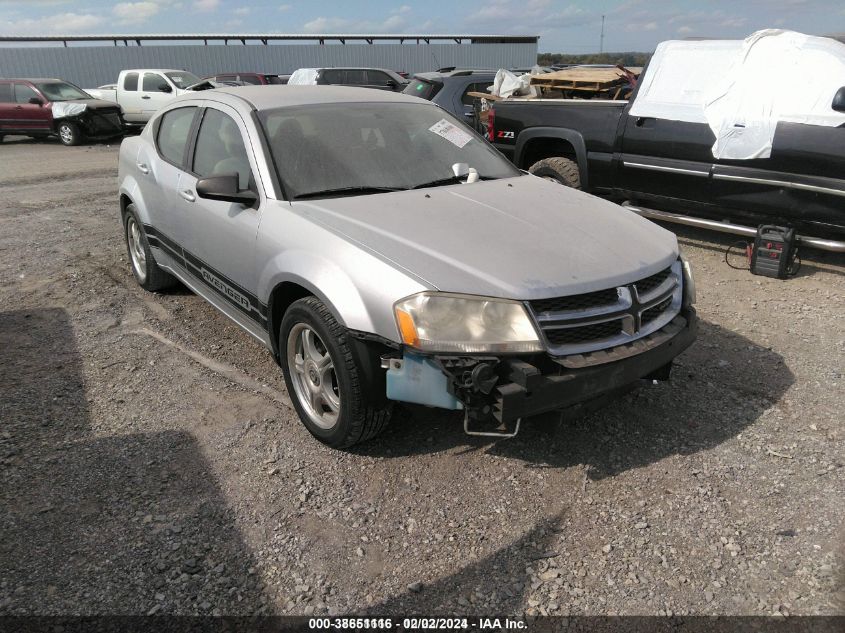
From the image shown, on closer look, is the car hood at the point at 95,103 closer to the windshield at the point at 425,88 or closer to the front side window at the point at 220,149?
the windshield at the point at 425,88

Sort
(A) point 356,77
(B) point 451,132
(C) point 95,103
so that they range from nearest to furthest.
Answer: (B) point 451,132, (C) point 95,103, (A) point 356,77

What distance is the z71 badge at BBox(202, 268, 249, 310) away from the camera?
12.2ft

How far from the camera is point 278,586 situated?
2475 mm

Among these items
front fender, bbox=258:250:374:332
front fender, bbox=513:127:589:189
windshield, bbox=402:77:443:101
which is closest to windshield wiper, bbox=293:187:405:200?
front fender, bbox=258:250:374:332

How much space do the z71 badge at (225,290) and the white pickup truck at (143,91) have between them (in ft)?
54.6

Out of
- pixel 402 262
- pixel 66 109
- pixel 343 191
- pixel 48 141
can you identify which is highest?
pixel 343 191

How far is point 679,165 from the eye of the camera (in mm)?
6168

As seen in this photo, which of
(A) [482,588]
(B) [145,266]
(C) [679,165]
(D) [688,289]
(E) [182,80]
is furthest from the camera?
(E) [182,80]

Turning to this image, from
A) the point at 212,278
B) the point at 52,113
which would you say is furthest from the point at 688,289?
the point at 52,113

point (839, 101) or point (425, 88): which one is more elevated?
point (839, 101)

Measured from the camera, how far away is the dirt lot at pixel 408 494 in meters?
2.46

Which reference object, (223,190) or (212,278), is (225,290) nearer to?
(212,278)

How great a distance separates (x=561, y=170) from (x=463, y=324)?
4780 millimetres

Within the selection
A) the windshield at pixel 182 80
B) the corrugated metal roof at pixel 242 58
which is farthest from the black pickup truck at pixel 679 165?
the corrugated metal roof at pixel 242 58
